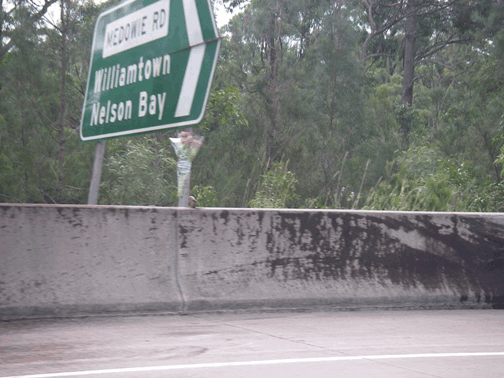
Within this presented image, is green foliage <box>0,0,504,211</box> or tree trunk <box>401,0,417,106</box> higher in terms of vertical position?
tree trunk <box>401,0,417,106</box>

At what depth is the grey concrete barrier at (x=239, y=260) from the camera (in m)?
7.00

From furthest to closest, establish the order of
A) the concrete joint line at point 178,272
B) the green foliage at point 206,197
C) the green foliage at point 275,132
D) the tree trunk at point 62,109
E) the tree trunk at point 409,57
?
the tree trunk at point 409,57 → the green foliage at point 206,197 → the green foliage at point 275,132 → the tree trunk at point 62,109 → the concrete joint line at point 178,272

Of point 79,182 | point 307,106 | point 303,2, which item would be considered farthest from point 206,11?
point 303,2

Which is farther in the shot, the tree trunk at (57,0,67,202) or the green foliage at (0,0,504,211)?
the green foliage at (0,0,504,211)

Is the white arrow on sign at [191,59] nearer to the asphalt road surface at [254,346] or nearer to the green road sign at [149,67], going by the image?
the green road sign at [149,67]

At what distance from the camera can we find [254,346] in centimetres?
616

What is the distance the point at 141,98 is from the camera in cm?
707

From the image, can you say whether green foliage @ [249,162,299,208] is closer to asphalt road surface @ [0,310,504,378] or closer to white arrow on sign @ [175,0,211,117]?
asphalt road surface @ [0,310,504,378]

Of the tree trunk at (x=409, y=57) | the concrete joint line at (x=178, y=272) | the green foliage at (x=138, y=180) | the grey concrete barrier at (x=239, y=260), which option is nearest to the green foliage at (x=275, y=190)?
the green foliage at (x=138, y=180)

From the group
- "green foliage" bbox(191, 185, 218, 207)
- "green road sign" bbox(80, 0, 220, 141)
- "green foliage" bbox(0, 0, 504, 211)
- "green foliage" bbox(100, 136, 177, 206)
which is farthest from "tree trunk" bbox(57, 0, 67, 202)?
"green road sign" bbox(80, 0, 220, 141)

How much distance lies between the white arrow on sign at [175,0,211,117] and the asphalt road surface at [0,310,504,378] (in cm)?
186

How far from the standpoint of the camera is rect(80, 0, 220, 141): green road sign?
252 inches

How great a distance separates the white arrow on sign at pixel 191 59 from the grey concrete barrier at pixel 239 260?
138 cm

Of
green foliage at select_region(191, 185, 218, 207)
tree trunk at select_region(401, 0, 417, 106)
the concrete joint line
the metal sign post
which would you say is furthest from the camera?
tree trunk at select_region(401, 0, 417, 106)
